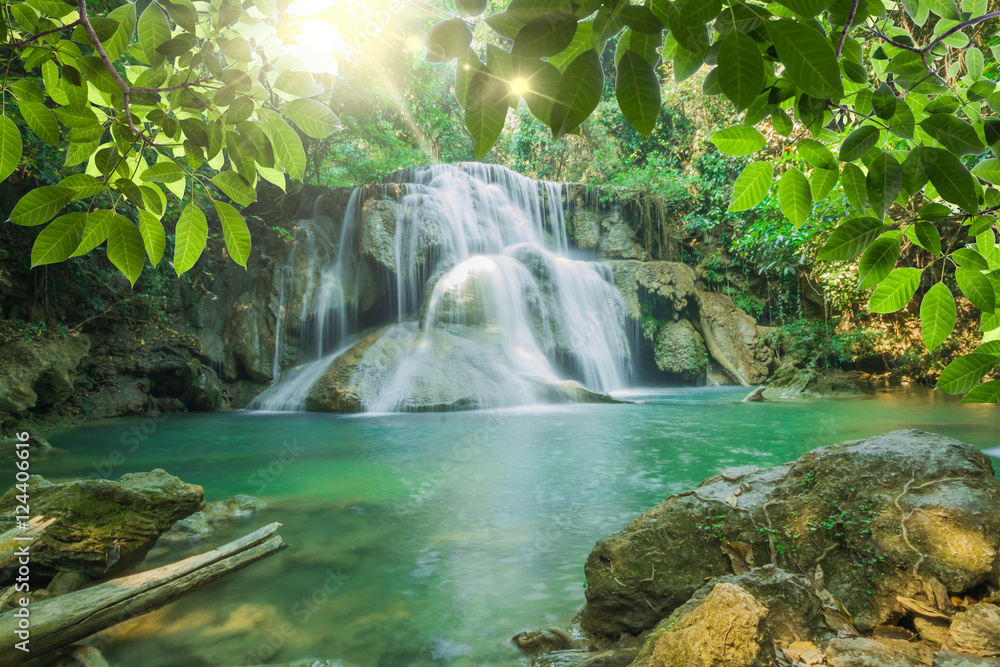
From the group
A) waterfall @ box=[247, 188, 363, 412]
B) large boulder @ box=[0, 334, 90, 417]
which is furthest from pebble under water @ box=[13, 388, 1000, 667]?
waterfall @ box=[247, 188, 363, 412]

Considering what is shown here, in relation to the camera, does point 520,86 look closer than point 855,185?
Yes

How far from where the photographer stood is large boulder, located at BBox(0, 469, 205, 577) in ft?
9.50

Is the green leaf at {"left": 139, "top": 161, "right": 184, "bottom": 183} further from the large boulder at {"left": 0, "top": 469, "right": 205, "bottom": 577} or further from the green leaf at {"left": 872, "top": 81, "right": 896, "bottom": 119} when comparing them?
the large boulder at {"left": 0, "top": 469, "right": 205, "bottom": 577}

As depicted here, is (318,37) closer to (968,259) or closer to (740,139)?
(740,139)

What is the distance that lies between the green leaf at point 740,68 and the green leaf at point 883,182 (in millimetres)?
387

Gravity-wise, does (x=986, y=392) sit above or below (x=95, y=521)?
above

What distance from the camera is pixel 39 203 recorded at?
824mm

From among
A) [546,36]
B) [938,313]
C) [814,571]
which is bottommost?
[814,571]

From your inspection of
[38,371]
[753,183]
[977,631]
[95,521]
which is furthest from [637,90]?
[38,371]

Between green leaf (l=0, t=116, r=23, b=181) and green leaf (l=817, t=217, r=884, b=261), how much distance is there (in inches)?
53.1

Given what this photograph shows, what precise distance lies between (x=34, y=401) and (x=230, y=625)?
7619 millimetres

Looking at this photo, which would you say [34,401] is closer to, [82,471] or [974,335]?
[82,471]

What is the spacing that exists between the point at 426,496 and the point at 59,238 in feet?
14.2

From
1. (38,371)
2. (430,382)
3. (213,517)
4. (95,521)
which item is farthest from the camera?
(430,382)
